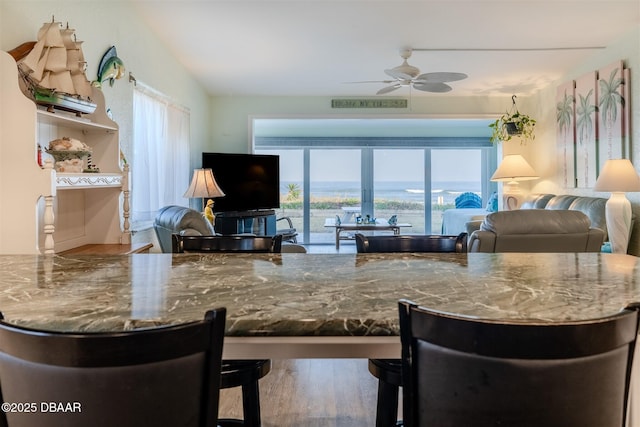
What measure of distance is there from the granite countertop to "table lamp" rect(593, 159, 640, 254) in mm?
2777

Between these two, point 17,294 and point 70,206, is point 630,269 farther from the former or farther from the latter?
point 70,206

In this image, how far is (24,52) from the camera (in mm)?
2090

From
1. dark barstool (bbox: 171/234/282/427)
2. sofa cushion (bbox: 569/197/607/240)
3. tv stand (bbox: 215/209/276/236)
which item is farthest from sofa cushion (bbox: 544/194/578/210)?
dark barstool (bbox: 171/234/282/427)

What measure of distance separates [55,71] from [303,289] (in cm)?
186

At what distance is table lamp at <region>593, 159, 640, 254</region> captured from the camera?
144 inches

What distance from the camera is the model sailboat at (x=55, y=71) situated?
6.51 ft

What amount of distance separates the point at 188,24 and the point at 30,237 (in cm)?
274

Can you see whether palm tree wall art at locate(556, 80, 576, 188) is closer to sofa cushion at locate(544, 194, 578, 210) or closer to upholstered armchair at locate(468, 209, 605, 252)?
sofa cushion at locate(544, 194, 578, 210)

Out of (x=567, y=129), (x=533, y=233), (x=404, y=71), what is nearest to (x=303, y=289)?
(x=533, y=233)

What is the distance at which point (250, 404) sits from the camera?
1.35 meters

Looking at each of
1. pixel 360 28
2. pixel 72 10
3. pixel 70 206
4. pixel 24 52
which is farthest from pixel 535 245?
pixel 72 10

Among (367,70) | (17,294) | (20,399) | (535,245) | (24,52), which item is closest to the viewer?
(20,399)

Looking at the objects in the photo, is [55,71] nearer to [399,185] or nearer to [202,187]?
[202,187]

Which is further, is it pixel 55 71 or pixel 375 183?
pixel 375 183
